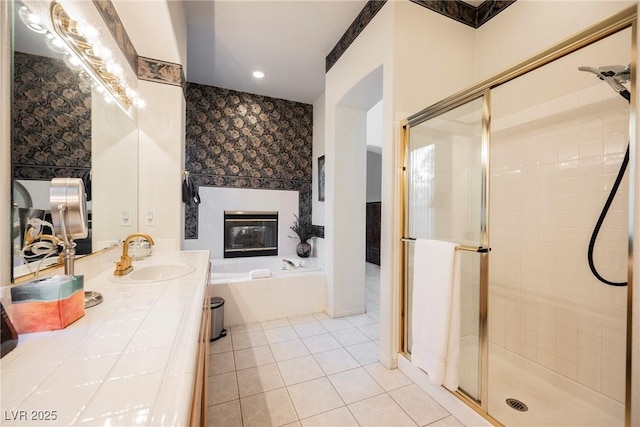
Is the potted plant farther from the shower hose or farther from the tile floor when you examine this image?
the shower hose

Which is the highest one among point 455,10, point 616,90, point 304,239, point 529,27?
point 455,10

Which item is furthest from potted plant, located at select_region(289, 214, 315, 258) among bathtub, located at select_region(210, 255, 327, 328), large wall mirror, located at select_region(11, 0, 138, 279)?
large wall mirror, located at select_region(11, 0, 138, 279)

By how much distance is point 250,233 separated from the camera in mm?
4070

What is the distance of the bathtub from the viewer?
2.58m

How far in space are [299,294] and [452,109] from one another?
88.9 inches

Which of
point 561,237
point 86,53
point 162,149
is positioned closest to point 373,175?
point 561,237

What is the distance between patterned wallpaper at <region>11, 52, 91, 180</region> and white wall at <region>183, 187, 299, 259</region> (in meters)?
2.46

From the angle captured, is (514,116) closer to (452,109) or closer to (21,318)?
(452,109)

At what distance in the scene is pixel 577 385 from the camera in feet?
5.17

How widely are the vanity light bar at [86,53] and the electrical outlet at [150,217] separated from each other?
33.0 inches

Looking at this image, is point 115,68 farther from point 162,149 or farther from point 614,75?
point 614,75

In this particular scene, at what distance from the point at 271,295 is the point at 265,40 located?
2740mm

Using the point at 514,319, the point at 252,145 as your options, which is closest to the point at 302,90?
the point at 252,145

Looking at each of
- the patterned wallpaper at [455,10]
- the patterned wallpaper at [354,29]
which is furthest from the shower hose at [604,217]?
the patterned wallpaper at [354,29]
